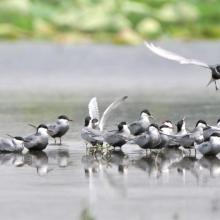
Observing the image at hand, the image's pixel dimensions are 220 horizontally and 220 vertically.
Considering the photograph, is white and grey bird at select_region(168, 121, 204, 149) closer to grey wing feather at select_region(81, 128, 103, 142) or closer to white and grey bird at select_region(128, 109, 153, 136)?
grey wing feather at select_region(81, 128, 103, 142)

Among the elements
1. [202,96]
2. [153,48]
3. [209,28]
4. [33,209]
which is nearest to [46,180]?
[33,209]

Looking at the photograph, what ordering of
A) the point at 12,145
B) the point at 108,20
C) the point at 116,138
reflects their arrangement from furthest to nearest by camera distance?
1. the point at 108,20
2. the point at 116,138
3. the point at 12,145

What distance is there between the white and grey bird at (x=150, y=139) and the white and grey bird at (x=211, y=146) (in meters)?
0.86

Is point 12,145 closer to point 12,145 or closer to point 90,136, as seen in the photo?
point 12,145

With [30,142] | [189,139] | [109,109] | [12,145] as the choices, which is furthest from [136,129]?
[12,145]

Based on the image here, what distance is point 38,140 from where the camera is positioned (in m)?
23.5

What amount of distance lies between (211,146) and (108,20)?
88291 mm

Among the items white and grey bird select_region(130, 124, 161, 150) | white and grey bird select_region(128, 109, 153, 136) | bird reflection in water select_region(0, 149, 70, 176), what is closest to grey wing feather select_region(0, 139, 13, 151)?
bird reflection in water select_region(0, 149, 70, 176)

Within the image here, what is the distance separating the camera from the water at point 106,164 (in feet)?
55.7

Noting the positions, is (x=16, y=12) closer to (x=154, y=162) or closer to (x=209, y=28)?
(x=209, y=28)

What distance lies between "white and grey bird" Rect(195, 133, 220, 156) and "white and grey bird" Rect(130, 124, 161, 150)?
0.86 meters

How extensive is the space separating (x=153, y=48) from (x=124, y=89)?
20663 millimetres

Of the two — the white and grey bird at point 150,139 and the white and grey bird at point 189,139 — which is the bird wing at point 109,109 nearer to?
the white and grey bird at point 150,139

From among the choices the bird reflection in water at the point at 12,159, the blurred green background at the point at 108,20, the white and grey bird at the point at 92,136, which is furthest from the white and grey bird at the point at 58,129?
the blurred green background at the point at 108,20
